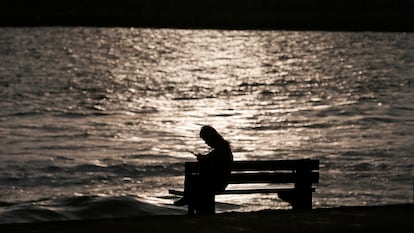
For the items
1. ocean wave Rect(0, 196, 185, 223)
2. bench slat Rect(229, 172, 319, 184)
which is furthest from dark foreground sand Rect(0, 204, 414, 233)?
ocean wave Rect(0, 196, 185, 223)

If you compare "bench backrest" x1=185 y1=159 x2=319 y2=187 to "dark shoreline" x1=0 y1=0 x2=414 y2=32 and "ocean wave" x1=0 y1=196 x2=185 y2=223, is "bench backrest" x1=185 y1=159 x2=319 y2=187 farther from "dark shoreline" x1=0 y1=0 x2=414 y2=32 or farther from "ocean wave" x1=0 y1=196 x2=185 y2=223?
"dark shoreline" x1=0 y1=0 x2=414 y2=32

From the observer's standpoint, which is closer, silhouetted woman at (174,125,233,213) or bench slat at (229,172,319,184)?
silhouetted woman at (174,125,233,213)

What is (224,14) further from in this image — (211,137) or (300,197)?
(211,137)

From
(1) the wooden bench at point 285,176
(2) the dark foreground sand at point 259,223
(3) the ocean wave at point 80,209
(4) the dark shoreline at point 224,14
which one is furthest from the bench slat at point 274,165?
→ (4) the dark shoreline at point 224,14

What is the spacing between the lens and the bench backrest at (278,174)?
2033cm

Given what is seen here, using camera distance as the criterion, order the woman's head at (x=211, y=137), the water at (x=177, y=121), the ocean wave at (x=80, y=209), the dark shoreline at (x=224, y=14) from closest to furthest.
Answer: the woman's head at (x=211, y=137), the ocean wave at (x=80, y=209), the water at (x=177, y=121), the dark shoreline at (x=224, y=14)

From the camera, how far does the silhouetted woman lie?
A: 63.6 feet

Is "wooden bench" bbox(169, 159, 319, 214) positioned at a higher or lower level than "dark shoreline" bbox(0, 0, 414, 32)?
lower

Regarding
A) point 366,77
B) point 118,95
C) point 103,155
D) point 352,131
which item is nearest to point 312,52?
point 366,77

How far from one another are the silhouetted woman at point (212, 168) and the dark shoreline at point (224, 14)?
10107 centimetres

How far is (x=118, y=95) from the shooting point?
2554 inches

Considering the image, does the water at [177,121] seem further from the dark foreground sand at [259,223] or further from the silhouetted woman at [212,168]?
the dark foreground sand at [259,223]

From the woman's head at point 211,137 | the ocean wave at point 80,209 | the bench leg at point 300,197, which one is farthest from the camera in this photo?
the ocean wave at point 80,209

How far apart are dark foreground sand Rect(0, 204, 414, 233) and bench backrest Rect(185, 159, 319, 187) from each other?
1.78m
